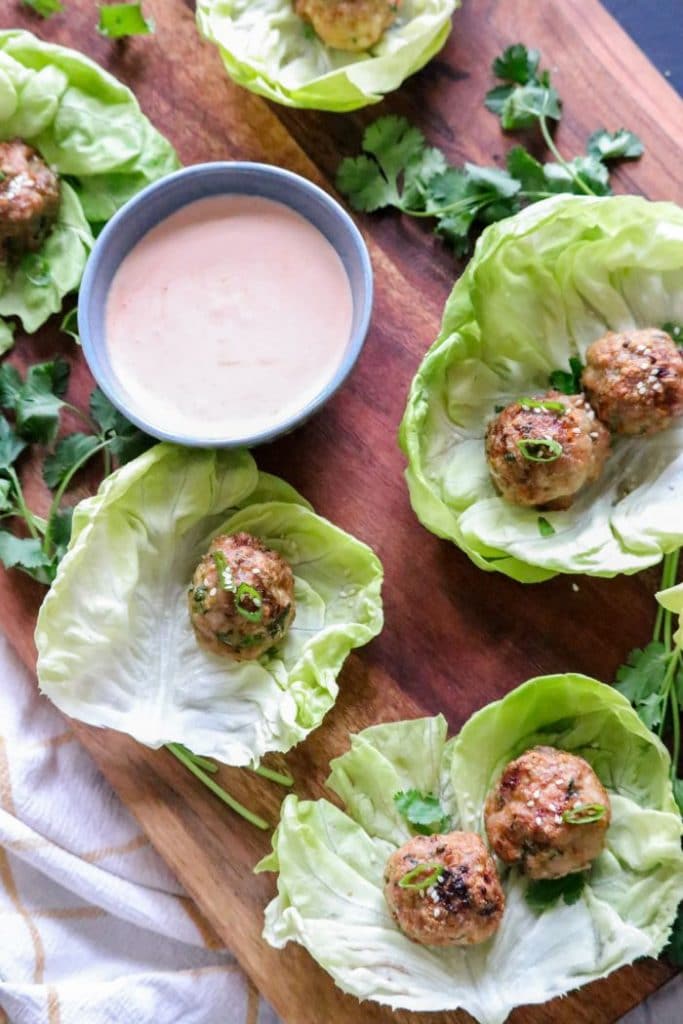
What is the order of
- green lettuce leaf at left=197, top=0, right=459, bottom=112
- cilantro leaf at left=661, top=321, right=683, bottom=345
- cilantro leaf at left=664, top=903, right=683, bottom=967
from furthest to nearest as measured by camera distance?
1. green lettuce leaf at left=197, top=0, right=459, bottom=112
2. cilantro leaf at left=661, top=321, right=683, bottom=345
3. cilantro leaf at left=664, top=903, right=683, bottom=967

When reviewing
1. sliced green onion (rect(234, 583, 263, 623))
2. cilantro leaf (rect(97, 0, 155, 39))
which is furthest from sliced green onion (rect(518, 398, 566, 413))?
cilantro leaf (rect(97, 0, 155, 39))

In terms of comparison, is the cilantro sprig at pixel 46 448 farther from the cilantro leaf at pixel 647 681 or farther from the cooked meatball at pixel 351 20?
the cilantro leaf at pixel 647 681

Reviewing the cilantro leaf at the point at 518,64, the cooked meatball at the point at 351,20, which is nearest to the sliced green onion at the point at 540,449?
the cilantro leaf at the point at 518,64

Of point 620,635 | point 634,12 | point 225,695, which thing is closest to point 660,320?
point 620,635

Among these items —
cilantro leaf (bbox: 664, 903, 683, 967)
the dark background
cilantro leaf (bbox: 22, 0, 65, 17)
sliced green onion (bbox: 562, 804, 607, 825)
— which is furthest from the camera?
the dark background

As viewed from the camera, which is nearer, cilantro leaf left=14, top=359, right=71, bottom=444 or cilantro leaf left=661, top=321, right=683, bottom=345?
cilantro leaf left=661, top=321, right=683, bottom=345

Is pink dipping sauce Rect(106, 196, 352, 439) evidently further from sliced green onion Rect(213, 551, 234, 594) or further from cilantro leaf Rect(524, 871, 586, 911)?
cilantro leaf Rect(524, 871, 586, 911)
